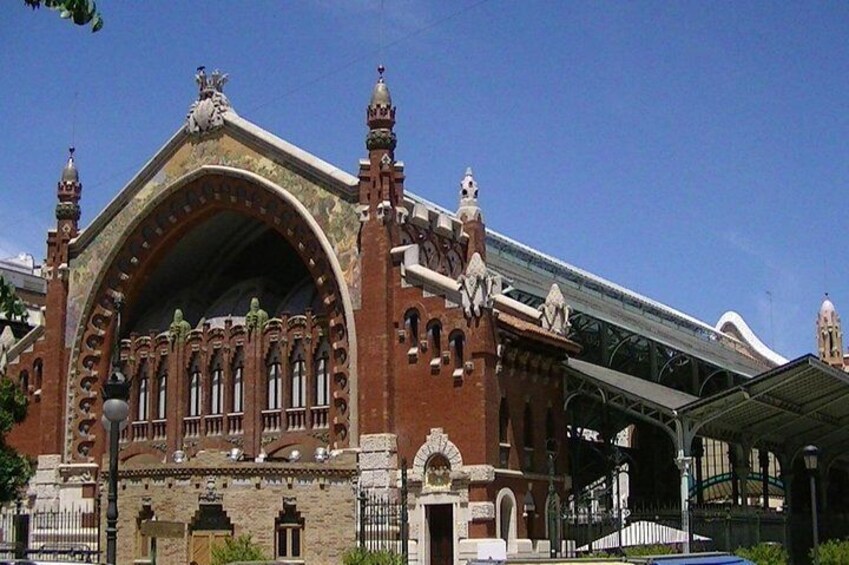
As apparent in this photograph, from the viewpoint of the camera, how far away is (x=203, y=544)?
144ft

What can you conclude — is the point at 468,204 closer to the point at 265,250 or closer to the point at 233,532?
the point at 265,250

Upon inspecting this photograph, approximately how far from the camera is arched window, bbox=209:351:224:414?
5197cm

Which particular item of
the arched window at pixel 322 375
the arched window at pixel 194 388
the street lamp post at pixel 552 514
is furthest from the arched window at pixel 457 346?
the arched window at pixel 194 388

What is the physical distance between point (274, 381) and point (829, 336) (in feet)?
132

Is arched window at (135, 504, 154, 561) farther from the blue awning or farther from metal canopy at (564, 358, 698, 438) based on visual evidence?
the blue awning

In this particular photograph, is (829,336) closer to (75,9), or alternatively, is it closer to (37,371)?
(37,371)

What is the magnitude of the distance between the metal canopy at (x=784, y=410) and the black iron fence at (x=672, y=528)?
2.81 m

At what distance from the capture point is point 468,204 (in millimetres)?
52094

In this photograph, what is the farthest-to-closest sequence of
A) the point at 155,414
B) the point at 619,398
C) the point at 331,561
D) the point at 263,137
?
the point at 155,414 → the point at 263,137 → the point at 619,398 → the point at 331,561

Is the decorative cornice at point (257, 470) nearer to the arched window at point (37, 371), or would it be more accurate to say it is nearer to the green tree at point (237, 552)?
the green tree at point (237, 552)

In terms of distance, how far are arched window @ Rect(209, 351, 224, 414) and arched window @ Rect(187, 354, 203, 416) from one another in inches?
22.7

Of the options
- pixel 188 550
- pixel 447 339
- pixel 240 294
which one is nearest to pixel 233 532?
pixel 188 550

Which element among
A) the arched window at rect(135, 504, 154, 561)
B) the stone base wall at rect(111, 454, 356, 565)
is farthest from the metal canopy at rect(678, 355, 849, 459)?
the arched window at rect(135, 504, 154, 561)

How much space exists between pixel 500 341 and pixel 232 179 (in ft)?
43.3
